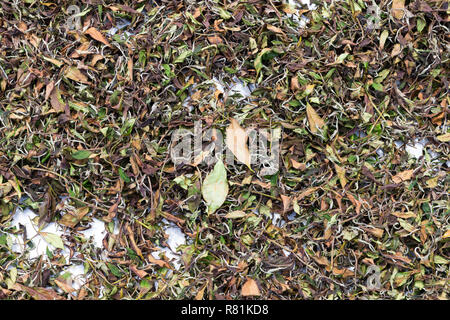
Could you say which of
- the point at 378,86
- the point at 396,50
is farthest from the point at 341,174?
the point at 396,50

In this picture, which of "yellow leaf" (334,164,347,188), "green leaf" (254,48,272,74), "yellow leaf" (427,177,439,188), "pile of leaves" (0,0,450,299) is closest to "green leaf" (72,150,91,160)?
"pile of leaves" (0,0,450,299)

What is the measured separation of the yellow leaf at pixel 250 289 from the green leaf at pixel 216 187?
0.18m

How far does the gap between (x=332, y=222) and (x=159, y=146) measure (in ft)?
1.47

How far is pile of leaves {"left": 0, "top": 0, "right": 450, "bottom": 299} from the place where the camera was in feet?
3.12

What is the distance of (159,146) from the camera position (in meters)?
0.98

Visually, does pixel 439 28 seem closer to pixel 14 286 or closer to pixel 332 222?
pixel 332 222

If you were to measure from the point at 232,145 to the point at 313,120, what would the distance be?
206 mm

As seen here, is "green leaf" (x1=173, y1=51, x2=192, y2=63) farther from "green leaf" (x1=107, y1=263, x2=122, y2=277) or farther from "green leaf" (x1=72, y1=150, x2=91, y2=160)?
"green leaf" (x1=107, y1=263, x2=122, y2=277)

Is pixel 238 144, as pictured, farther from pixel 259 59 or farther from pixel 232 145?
pixel 259 59

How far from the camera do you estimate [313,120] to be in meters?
0.98

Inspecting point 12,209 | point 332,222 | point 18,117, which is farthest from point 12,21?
point 332,222

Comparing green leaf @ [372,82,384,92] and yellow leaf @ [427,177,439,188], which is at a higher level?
green leaf @ [372,82,384,92]

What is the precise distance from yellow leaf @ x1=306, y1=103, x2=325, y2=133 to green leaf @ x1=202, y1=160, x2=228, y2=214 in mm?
235

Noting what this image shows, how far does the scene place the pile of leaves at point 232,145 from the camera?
95 cm
